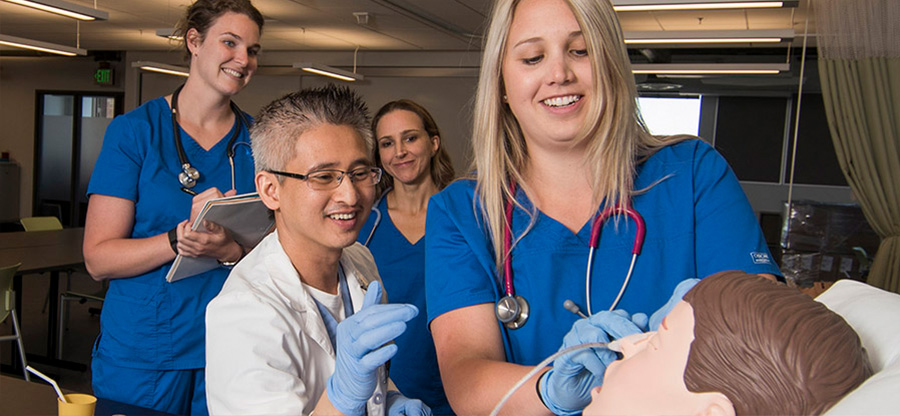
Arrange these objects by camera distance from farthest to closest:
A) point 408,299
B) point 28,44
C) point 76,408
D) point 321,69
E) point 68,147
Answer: point 68,147 < point 321,69 < point 28,44 < point 408,299 < point 76,408

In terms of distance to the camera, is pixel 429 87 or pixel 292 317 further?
pixel 429 87

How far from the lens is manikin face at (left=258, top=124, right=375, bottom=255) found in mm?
1416

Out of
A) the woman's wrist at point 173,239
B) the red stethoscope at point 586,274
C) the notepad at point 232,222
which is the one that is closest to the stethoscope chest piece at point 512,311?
the red stethoscope at point 586,274

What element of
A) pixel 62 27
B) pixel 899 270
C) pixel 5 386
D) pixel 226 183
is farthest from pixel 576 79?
pixel 62 27

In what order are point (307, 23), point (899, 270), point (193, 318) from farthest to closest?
point (307, 23), point (899, 270), point (193, 318)

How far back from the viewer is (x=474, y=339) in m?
1.23

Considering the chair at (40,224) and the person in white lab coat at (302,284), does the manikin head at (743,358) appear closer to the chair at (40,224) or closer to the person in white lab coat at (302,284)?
the person in white lab coat at (302,284)

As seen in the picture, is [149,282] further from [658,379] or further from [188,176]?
[658,379]

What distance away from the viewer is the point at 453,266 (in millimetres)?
1279

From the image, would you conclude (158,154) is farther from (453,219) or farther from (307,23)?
(307,23)

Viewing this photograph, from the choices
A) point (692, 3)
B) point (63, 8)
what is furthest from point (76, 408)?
point (63, 8)

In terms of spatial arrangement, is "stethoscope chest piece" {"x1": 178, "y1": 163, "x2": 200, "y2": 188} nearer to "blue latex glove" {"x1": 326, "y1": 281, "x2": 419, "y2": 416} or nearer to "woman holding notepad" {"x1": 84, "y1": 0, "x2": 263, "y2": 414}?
"woman holding notepad" {"x1": 84, "y1": 0, "x2": 263, "y2": 414}

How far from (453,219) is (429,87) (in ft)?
26.7

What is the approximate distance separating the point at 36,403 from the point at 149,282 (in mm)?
415
